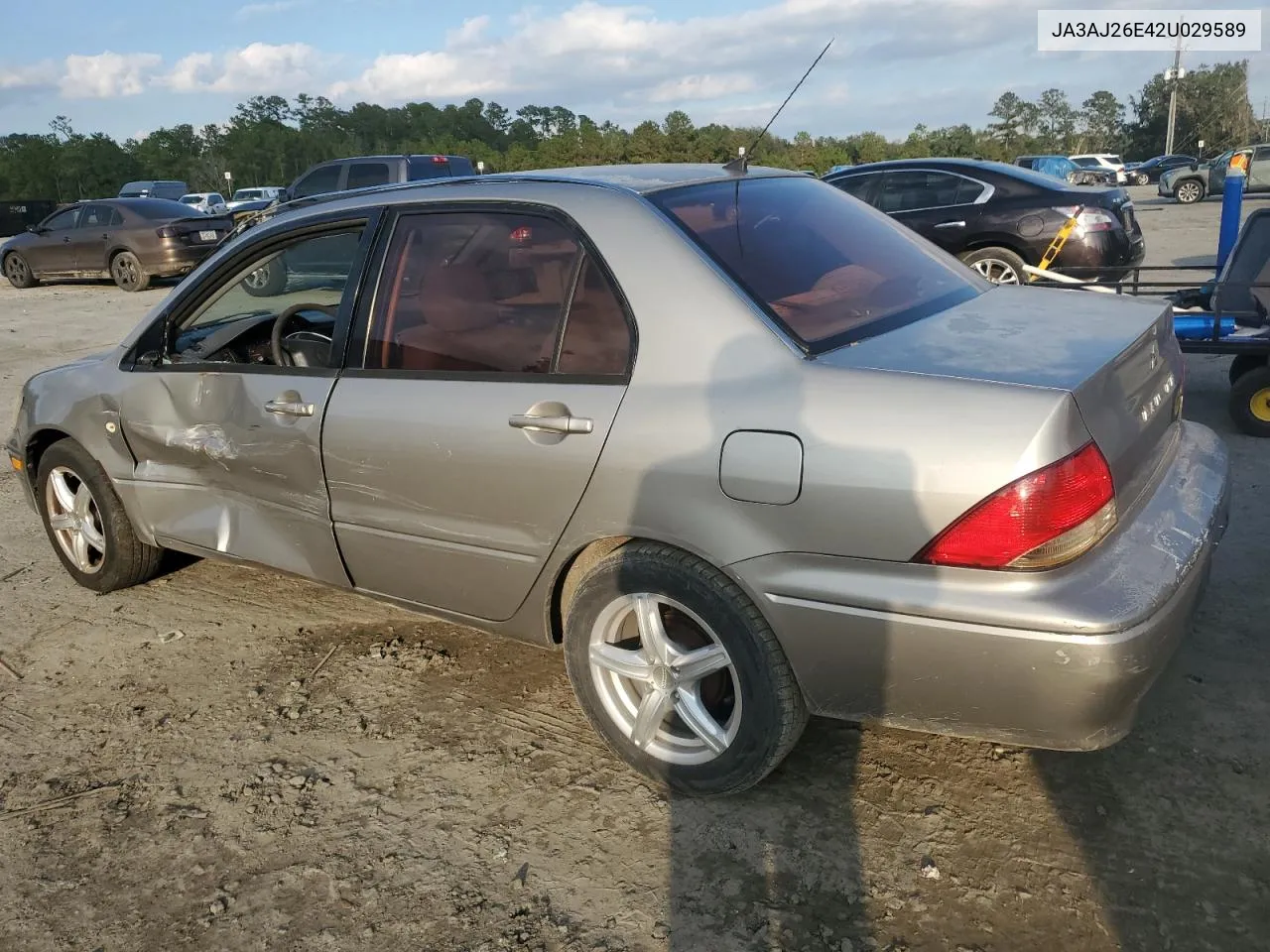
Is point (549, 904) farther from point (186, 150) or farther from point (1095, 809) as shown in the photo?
point (186, 150)

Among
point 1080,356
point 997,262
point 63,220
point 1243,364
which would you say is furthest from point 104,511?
point 63,220

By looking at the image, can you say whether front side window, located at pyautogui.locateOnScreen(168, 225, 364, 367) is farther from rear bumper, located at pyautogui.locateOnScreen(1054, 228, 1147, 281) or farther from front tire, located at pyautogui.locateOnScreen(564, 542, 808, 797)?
rear bumper, located at pyautogui.locateOnScreen(1054, 228, 1147, 281)

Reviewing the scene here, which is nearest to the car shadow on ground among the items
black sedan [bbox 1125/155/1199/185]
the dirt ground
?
the dirt ground

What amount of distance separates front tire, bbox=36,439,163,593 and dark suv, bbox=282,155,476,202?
33.6 ft

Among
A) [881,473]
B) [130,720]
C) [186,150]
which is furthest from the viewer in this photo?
[186,150]

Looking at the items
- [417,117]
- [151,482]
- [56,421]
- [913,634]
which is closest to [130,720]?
[151,482]

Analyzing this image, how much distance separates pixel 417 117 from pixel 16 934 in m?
99.4

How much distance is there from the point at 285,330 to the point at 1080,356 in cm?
278

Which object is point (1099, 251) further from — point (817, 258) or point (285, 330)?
point (285, 330)

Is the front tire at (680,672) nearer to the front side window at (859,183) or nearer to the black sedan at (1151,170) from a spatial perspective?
the front side window at (859,183)

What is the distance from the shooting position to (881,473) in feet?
7.11

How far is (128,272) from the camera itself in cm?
1655

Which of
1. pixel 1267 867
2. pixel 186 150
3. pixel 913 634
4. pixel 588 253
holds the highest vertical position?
pixel 186 150

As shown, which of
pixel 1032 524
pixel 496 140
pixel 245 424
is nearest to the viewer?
pixel 1032 524
